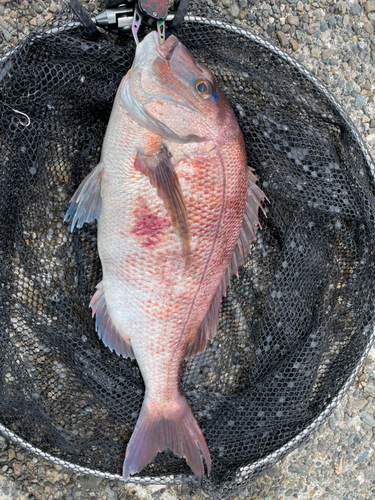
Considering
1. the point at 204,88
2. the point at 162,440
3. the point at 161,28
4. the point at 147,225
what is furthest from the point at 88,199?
the point at 162,440

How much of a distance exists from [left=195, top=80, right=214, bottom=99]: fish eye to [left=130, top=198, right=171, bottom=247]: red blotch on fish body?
0.52 m

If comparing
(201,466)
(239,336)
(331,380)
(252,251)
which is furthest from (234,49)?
(201,466)

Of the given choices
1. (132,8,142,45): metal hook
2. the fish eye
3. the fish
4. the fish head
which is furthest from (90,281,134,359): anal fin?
(132,8,142,45): metal hook

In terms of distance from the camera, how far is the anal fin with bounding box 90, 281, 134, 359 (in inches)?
79.2

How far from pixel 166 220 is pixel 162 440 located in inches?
43.2

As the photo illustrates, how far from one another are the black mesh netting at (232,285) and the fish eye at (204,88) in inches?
12.9

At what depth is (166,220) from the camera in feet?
5.78

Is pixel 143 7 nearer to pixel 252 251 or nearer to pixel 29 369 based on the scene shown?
pixel 252 251

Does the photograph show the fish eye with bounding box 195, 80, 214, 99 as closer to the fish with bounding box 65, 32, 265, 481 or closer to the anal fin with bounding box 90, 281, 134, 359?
the fish with bounding box 65, 32, 265, 481

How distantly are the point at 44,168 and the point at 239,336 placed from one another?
1332 mm

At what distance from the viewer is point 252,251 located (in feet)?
7.47

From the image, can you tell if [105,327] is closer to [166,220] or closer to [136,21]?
[166,220]

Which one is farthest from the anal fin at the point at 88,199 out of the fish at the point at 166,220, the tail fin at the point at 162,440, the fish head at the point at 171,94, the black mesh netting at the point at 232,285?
the tail fin at the point at 162,440

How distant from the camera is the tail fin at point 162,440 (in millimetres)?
2039
